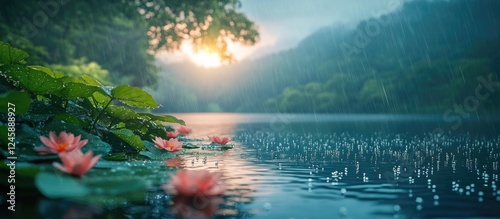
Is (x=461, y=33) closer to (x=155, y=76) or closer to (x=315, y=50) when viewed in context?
(x=315, y=50)

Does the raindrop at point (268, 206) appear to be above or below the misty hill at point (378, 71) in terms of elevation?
below

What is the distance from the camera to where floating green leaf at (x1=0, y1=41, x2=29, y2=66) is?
6598mm

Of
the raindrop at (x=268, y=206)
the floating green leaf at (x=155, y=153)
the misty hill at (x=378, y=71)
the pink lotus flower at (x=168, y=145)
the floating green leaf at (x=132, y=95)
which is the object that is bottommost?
the raindrop at (x=268, y=206)

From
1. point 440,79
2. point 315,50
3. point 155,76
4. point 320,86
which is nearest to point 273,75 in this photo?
point 315,50

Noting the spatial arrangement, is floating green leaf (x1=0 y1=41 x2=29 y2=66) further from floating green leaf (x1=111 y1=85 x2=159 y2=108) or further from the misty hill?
the misty hill

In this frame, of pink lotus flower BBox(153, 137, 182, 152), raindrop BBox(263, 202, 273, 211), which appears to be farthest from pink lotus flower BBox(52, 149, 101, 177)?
pink lotus flower BBox(153, 137, 182, 152)

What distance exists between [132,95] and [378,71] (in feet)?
405

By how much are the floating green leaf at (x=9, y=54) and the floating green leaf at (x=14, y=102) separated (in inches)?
69.7

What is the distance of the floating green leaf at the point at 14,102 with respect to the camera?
4933 mm

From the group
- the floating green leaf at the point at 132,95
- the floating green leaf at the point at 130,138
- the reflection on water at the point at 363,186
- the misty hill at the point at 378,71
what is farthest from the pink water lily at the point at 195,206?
the misty hill at the point at 378,71

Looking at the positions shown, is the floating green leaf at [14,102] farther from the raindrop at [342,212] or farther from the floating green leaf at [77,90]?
the raindrop at [342,212]

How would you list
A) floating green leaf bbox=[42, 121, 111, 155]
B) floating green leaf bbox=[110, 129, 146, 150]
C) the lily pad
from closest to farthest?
the lily pad
floating green leaf bbox=[42, 121, 111, 155]
floating green leaf bbox=[110, 129, 146, 150]

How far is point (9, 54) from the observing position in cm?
666

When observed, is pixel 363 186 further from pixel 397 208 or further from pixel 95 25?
pixel 95 25
